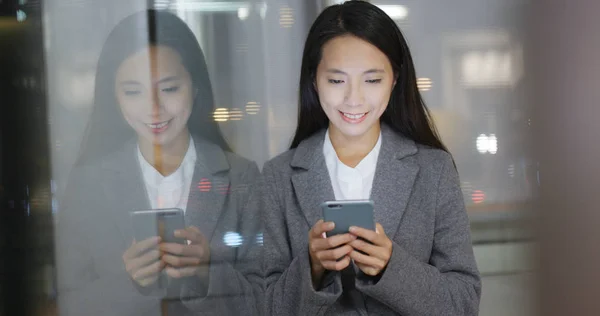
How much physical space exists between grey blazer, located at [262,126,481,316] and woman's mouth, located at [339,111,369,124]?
0.06m

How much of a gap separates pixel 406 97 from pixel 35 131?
904 mm

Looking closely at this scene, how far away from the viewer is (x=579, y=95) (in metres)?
2.10

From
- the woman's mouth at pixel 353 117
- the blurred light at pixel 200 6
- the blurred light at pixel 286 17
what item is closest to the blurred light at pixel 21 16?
the blurred light at pixel 200 6

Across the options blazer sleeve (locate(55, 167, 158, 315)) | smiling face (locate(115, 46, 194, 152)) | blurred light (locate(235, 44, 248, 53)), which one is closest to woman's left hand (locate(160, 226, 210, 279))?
blazer sleeve (locate(55, 167, 158, 315))

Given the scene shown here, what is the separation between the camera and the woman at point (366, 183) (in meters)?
1.49

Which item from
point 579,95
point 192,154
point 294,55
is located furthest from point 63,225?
point 579,95

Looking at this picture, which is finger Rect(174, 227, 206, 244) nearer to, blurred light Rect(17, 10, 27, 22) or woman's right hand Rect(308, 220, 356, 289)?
woman's right hand Rect(308, 220, 356, 289)

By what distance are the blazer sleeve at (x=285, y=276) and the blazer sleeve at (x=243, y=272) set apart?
212mm

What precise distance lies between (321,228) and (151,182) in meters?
0.63

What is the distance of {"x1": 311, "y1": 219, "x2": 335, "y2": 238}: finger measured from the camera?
4.59 feet

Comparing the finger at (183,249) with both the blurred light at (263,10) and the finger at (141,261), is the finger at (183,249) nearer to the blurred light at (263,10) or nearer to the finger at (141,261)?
the finger at (141,261)

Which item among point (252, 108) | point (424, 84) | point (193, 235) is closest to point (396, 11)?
point (424, 84)

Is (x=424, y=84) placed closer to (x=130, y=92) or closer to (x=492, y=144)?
(x=492, y=144)

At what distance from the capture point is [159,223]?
1838 millimetres
